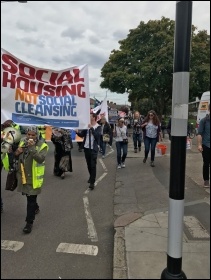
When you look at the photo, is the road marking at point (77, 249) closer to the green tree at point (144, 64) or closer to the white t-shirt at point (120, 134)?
the white t-shirt at point (120, 134)

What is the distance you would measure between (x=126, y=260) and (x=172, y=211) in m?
1.12

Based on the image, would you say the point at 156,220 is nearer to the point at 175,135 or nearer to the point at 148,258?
the point at 148,258

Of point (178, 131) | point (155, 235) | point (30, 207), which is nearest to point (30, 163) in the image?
point (30, 207)

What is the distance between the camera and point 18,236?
4.23 meters

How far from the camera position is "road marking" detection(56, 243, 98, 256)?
149 inches

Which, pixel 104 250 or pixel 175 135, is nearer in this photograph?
pixel 175 135

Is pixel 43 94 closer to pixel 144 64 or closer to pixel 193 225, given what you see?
pixel 193 225

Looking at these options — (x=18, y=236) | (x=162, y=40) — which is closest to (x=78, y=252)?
(x=18, y=236)

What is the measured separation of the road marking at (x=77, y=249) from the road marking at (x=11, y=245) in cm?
49

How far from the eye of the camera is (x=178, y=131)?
2428 millimetres

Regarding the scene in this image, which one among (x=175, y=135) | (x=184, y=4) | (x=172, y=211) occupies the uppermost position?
(x=184, y=4)

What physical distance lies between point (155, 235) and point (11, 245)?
1772 mm

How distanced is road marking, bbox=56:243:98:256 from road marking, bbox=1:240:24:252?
0.49 metres

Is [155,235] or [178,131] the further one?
[155,235]
